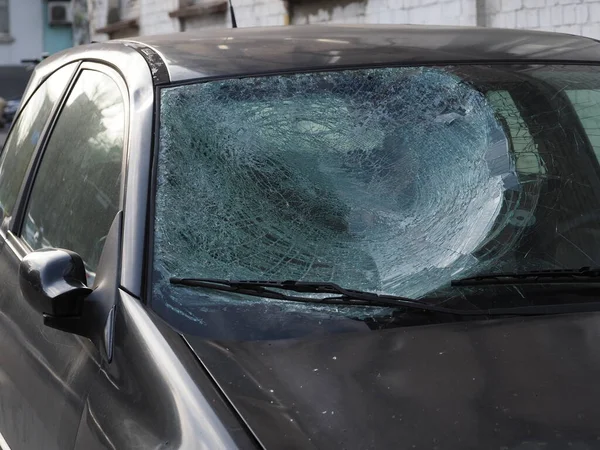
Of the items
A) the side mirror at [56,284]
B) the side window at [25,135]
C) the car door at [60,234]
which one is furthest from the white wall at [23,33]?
the side mirror at [56,284]

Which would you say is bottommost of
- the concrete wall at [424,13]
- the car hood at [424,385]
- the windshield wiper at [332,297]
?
the car hood at [424,385]

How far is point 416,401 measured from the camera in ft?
5.80

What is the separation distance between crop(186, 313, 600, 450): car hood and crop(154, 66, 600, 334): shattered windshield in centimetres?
23

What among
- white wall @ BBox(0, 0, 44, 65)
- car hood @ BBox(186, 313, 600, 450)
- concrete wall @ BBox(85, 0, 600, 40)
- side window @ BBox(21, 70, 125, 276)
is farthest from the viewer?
white wall @ BBox(0, 0, 44, 65)

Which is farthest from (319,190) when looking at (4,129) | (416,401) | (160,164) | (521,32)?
(4,129)

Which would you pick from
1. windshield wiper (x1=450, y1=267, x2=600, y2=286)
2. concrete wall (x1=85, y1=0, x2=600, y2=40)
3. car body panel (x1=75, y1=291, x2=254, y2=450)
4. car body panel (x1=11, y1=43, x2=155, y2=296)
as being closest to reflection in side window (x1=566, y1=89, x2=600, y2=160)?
windshield wiper (x1=450, y1=267, x2=600, y2=286)

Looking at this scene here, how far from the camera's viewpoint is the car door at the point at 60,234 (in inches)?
84.5

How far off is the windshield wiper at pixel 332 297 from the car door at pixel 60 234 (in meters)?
0.28

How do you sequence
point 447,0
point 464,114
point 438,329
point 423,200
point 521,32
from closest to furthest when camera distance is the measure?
1. point 438,329
2. point 423,200
3. point 464,114
4. point 521,32
5. point 447,0

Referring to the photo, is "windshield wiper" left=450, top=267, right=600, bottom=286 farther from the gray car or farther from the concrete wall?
the concrete wall

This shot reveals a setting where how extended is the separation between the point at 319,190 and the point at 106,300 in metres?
0.56

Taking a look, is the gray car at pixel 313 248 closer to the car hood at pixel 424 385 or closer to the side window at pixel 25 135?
the car hood at pixel 424 385

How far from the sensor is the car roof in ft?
8.21

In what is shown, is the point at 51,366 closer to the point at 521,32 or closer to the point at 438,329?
the point at 438,329
